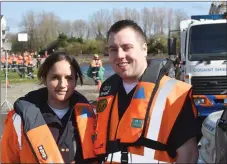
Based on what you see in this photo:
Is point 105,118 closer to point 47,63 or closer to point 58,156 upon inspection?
point 58,156

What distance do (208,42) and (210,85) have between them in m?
1.08

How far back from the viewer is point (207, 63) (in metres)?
9.84

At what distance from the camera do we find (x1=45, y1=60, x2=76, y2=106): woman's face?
7.73 ft

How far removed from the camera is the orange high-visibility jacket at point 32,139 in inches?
85.7

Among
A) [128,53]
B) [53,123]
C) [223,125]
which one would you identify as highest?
[128,53]

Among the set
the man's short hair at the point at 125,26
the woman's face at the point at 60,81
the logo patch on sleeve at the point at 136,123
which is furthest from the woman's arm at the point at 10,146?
the man's short hair at the point at 125,26

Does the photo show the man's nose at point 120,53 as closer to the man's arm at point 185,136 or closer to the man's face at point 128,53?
the man's face at point 128,53

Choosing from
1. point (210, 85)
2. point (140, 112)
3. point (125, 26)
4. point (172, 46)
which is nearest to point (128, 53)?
point (125, 26)

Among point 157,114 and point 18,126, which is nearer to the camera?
point 157,114

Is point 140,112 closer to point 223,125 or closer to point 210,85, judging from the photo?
point 223,125

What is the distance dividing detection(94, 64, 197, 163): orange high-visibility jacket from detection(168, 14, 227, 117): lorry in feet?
26.0

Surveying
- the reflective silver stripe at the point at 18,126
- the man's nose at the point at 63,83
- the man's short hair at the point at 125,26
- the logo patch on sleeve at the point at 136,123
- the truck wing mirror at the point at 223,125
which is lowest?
the truck wing mirror at the point at 223,125

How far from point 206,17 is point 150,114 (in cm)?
962

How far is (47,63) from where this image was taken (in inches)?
94.0
